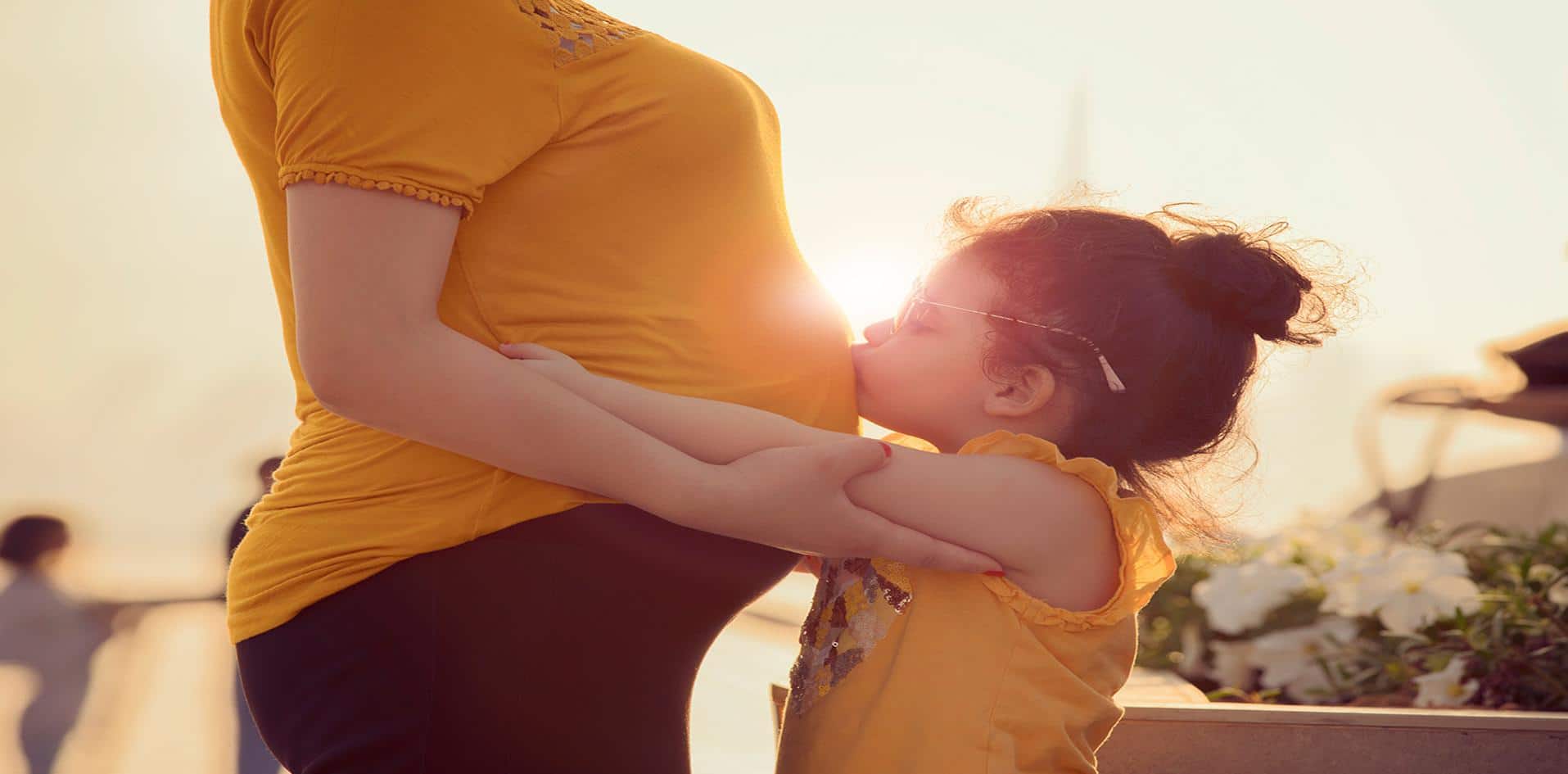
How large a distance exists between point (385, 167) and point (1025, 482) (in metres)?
0.64

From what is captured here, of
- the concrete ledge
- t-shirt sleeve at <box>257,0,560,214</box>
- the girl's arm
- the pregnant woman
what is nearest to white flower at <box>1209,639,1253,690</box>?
the concrete ledge

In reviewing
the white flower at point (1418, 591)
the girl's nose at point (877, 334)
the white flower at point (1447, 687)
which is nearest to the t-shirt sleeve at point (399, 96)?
the girl's nose at point (877, 334)

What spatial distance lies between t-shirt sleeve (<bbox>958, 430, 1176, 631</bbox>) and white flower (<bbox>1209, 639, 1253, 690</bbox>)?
175cm

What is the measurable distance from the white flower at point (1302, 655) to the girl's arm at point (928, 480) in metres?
1.74

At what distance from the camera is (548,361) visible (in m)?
0.88

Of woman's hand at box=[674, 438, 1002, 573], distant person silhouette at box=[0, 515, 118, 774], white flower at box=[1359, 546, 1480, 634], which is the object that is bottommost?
distant person silhouette at box=[0, 515, 118, 774]

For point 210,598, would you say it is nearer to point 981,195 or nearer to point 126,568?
point 126,568

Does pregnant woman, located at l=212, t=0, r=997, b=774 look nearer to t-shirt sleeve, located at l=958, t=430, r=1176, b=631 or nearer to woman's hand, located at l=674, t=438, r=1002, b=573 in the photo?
woman's hand, located at l=674, t=438, r=1002, b=573

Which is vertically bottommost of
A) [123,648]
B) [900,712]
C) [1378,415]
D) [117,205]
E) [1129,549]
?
[123,648]

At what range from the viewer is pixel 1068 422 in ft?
4.11

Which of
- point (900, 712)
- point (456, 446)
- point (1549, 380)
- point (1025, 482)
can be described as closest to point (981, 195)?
point (1025, 482)

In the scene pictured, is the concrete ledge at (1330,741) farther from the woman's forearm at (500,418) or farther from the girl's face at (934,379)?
the woman's forearm at (500,418)

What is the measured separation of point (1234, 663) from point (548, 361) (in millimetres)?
2365

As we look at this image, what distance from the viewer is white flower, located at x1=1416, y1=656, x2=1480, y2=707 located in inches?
89.7
